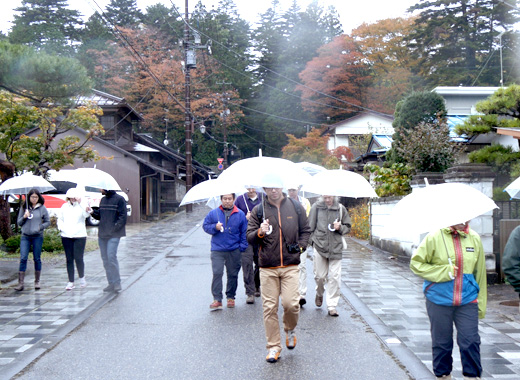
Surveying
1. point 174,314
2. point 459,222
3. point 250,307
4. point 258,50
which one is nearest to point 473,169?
point 250,307

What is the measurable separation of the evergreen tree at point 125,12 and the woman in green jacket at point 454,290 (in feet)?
172

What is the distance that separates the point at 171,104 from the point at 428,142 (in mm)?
36594

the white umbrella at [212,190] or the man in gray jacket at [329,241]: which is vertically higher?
the white umbrella at [212,190]

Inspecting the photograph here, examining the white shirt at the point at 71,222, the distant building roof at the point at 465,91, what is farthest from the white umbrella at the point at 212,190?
the distant building roof at the point at 465,91

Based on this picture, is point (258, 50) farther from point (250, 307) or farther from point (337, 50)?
point (250, 307)

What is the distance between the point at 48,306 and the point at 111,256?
1.44 m

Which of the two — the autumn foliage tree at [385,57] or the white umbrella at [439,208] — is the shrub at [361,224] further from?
the autumn foliage tree at [385,57]

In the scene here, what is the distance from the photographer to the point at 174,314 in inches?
324

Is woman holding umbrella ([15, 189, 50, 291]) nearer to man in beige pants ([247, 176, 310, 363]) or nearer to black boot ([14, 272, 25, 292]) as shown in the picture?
black boot ([14, 272, 25, 292])

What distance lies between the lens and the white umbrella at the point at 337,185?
798 cm

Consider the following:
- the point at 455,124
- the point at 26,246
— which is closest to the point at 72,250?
the point at 26,246

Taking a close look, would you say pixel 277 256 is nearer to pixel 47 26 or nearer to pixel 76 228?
pixel 76 228

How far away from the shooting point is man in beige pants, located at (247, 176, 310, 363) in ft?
19.8

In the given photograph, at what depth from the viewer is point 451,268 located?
4566 millimetres
